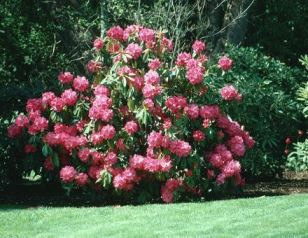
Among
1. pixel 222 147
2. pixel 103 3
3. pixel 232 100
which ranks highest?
pixel 103 3

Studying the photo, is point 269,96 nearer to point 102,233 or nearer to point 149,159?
point 149,159

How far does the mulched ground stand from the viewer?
9664mm

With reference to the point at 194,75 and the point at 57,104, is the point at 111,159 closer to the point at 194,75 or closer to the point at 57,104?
the point at 57,104

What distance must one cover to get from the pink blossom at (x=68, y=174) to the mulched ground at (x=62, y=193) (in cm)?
38

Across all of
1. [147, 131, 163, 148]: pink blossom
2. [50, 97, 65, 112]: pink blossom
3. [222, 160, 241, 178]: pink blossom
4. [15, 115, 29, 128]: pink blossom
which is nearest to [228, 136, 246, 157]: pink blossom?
[222, 160, 241, 178]: pink blossom

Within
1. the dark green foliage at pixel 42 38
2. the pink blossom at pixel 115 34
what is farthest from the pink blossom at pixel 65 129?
the dark green foliage at pixel 42 38

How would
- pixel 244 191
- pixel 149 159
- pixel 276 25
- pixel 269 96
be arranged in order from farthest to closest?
pixel 276 25 → pixel 269 96 → pixel 244 191 → pixel 149 159

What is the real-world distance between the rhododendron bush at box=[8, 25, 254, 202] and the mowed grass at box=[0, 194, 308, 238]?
660mm

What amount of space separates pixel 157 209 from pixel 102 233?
5.01 feet

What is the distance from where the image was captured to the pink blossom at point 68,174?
9281 mm

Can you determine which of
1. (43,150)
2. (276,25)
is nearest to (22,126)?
(43,150)

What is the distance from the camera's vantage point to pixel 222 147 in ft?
31.5

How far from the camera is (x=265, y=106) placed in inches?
462

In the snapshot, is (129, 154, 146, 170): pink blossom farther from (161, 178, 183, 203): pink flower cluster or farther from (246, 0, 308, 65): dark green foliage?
(246, 0, 308, 65): dark green foliage
